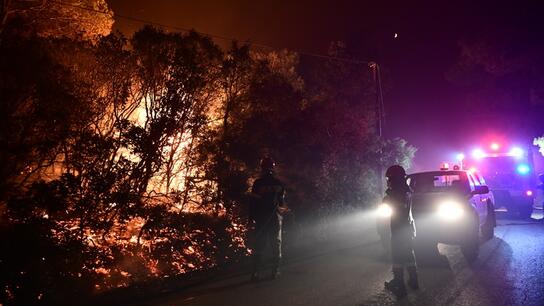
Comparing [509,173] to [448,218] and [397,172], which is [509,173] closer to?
[448,218]

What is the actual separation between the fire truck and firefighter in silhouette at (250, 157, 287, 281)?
11.8 metres

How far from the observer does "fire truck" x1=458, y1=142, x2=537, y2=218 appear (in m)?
16.7

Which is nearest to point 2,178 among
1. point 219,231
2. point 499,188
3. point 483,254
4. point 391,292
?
point 219,231

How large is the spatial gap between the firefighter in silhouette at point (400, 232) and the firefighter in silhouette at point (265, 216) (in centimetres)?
186

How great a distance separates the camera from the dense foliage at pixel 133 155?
7.30 metres

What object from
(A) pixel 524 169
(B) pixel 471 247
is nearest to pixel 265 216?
(B) pixel 471 247

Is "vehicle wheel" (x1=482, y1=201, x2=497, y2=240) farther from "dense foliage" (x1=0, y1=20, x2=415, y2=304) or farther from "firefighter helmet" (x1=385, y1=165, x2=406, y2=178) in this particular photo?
"firefighter helmet" (x1=385, y1=165, x2=406, y2=178)

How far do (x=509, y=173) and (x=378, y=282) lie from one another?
42.5ft

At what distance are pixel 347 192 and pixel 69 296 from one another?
34.3 ft

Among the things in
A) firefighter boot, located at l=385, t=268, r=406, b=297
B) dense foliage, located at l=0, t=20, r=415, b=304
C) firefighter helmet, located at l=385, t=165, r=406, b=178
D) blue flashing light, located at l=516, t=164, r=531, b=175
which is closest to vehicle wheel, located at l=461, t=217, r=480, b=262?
firefighter boot, located at l=385, t=268, r=406, b=297

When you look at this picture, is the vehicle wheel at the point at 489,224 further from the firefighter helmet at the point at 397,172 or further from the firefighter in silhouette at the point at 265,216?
the firefighter in silhouette at the point at 265,216

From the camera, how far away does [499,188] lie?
1744 cm

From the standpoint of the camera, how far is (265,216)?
7402 mm

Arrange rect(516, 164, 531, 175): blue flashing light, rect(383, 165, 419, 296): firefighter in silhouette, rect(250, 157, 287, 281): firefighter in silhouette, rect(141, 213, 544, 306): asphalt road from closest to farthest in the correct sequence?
rect(141, 213, 544, 306): asphalt road → rect(383, 165, 419, 296): firefighter in silhouette → rect(250, 157, 287, 281): firefighter in silhouette → rect(516, 164, 531, 175): blue flashing light
